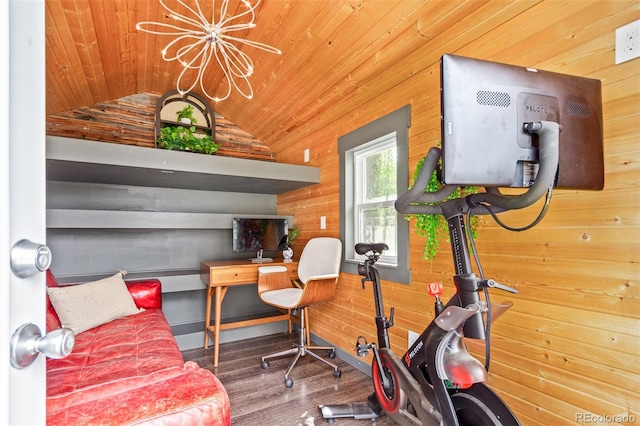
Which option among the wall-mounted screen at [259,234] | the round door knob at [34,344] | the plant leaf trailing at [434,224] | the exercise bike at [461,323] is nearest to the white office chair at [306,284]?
the wall-mounted screen at [259,234]

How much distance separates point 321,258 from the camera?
9.39 feet

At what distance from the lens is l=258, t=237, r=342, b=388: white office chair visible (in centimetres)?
248

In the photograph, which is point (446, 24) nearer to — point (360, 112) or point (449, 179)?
point (360, 112)

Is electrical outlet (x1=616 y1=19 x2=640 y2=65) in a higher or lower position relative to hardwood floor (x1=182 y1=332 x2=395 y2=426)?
higher

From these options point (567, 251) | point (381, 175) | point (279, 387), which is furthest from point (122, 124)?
point (567, 251)

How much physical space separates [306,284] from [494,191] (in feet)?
5.57

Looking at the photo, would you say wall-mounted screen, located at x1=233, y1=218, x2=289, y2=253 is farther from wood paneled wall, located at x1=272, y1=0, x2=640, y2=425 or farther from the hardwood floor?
wood paneled wall, located at x1=272, y1=0, x2=640, y2=425

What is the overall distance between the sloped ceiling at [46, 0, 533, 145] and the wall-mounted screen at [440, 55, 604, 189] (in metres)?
0.96

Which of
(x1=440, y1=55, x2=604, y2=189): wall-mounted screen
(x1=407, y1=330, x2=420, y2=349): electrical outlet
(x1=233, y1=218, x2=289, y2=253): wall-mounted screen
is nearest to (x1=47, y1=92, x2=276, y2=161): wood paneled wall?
(x1=233, y1=218, x2=289, y2=253): wall-mounted screen

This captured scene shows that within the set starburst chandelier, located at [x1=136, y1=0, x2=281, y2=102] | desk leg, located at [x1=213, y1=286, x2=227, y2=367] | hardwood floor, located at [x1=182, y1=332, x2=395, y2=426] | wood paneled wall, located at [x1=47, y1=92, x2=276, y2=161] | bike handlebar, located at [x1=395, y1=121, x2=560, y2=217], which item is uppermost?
starburst chandelier, located at [x1=136, y1=0, x2=281, y2=102]

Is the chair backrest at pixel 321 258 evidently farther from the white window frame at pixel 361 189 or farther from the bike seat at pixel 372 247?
the bike seat at pixel 372 247

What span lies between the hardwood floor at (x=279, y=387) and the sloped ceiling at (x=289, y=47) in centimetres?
226

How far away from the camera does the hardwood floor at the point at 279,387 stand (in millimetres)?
1881
